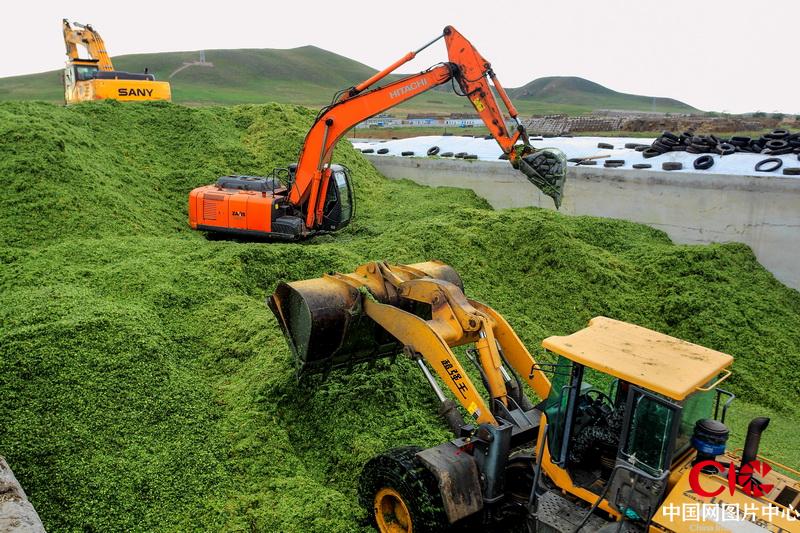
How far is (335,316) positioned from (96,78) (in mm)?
15814

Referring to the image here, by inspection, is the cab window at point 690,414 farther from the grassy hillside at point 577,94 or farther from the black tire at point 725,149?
the grassy hillside at point 577,94

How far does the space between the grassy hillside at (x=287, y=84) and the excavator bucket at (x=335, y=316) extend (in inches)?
2560

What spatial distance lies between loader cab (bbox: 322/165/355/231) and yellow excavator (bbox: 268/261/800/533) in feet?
22.0

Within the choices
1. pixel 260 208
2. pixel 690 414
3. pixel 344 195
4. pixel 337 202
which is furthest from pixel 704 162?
pixel 690 414

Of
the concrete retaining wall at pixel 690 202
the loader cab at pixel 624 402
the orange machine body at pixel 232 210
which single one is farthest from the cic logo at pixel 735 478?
the orange machine body at pixel 232 210

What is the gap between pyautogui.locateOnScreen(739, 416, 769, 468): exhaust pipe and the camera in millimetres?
3584

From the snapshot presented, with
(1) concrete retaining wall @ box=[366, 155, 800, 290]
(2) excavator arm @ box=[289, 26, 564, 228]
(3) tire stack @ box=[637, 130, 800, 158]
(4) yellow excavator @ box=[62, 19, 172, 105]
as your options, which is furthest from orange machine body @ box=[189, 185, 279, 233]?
(3) tire stack @ box=[637, 130, 800, 158]

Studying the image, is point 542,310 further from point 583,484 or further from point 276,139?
point 276,139

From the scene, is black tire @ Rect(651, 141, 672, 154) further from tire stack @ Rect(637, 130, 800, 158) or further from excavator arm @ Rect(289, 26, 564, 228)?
excavator arm @ Rect(289, 26, 564, 228)

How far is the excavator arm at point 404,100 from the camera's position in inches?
371

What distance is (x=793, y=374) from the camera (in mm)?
8227

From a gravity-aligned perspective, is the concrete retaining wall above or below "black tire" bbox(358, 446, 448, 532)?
above

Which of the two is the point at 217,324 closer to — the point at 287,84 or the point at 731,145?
the point at 731,145

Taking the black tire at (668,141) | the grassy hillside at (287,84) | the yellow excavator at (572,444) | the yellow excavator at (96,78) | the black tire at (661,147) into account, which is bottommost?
the yellow excavator at (572,444)
